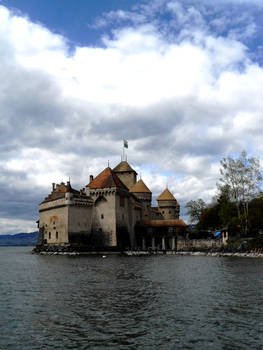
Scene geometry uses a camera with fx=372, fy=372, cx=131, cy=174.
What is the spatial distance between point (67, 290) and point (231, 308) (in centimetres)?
854

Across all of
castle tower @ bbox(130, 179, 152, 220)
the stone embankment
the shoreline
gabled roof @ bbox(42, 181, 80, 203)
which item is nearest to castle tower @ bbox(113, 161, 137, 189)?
castle tower @ bbox(130, 179, 152, 220)

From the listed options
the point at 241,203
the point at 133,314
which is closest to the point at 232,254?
the point at 241,203

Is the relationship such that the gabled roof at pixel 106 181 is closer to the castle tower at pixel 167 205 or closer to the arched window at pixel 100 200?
the arched window at pixel 100 200

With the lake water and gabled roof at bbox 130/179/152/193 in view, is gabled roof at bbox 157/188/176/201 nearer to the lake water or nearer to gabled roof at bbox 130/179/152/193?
gabled roof at bbox 130/179/152/193

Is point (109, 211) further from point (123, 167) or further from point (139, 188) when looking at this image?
point (123, 167)

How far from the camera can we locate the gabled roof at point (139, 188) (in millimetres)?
69688

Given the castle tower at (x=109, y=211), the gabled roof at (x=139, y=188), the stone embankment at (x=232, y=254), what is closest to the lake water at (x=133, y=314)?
the stone embankment at (x=232, y=254)

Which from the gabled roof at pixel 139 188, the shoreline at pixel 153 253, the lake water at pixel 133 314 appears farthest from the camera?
the gabled roof at pixel 139 188

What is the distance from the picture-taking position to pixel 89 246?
180 ft

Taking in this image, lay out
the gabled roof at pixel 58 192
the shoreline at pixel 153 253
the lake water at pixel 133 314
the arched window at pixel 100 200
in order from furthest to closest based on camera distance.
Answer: the gabled roof at pixel 58 192 < the arched window at pixel 100 200 < the shoreline at pixel 153 253 < the lake water at pixel 133 314

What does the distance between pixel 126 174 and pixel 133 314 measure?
61333 millimetres

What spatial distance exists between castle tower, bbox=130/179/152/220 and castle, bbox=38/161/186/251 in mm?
2619

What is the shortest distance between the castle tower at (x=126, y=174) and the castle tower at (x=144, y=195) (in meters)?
3.29

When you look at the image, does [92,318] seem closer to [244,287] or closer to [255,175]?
[244,287]
